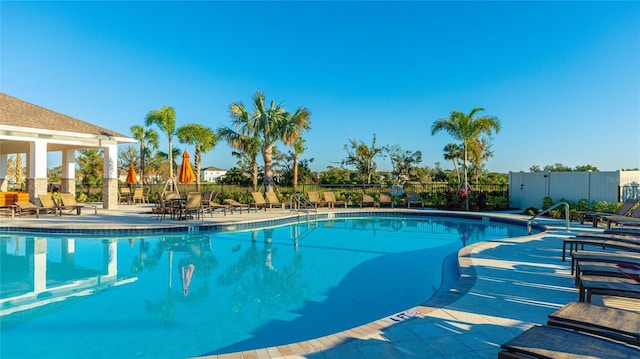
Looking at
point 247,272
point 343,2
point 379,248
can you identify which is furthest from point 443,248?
point 343,2

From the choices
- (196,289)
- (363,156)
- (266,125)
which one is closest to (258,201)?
(266,125)

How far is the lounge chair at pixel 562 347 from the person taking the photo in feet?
6.43

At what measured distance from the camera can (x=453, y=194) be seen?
1744 centimetres

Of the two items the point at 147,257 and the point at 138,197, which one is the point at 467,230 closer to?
the point at 147,257

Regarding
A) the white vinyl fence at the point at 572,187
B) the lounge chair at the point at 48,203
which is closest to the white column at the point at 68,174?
the lounge chair at the point at 48,203

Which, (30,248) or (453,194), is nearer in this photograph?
(30,248)

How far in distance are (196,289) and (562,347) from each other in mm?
4935

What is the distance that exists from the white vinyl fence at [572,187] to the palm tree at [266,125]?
10610 millimetres

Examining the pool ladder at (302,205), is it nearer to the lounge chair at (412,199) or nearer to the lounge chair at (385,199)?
the lounge chair at (385,199)

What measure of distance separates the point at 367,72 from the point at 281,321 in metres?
20.5

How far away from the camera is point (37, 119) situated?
15383 millimetres

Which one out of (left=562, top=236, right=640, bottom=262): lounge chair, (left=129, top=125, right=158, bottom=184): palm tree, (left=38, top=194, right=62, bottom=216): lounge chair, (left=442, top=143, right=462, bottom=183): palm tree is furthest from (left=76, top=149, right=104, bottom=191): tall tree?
(left=562, top=236, right=640, bottom=262): lounge chair

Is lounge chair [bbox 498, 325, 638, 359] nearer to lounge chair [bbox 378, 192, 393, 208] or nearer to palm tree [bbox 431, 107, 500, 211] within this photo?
palm tree [bbox 431, 107, 500, 211]

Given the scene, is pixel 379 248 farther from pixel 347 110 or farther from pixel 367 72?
pixel 347 110
